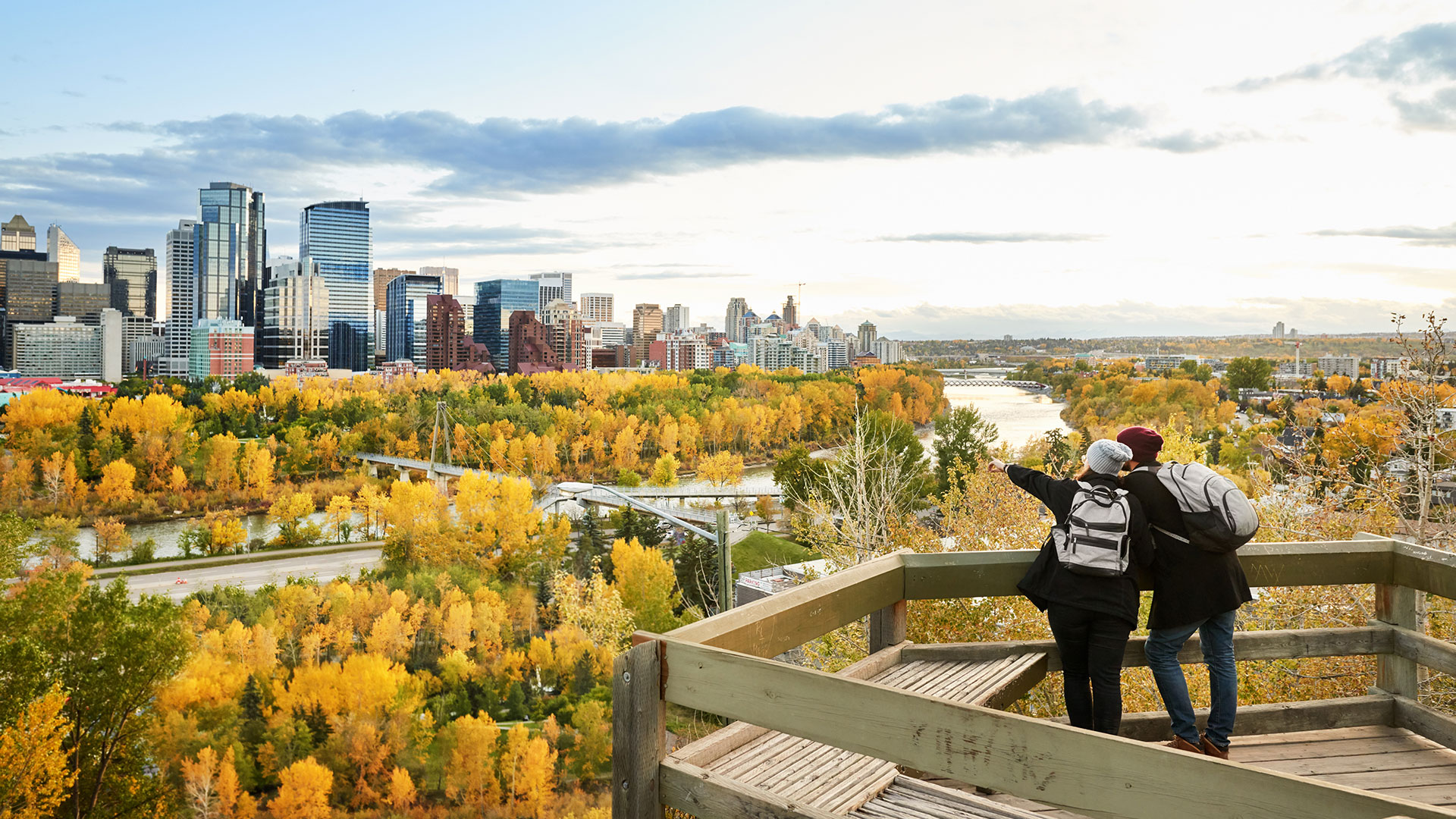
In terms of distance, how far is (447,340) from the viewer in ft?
365

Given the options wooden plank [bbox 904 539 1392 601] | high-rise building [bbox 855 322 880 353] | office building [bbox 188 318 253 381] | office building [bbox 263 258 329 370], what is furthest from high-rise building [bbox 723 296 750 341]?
wooden plank [bbox 904 539 1392 601]

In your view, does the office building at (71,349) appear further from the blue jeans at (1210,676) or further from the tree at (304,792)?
the blue jeans at (1210,676)

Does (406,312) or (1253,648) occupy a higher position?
(406,312)

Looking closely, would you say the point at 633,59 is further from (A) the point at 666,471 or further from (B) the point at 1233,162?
(B) the point at 1233,162

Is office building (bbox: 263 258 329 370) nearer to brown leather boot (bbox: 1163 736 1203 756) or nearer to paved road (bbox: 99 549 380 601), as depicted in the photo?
paved road (bbox: 99 549 380 601)

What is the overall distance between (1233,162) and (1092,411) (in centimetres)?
2882

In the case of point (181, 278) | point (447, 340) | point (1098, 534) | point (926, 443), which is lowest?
point (926, 443)

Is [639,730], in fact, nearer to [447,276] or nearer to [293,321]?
[293,321]

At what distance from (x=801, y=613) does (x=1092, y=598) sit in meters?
0.98

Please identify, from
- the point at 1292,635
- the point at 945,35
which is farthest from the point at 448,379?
the point at 1292,635

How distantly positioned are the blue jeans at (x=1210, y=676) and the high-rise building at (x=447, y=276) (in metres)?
176

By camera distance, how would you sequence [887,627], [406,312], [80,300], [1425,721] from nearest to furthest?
[1425,721] < [887,627] < [80,300] < [406,312]

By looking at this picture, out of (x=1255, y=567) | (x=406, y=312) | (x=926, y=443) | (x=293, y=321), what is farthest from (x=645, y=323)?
(x=1255, y=567)

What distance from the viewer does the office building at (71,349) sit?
79.4 m
